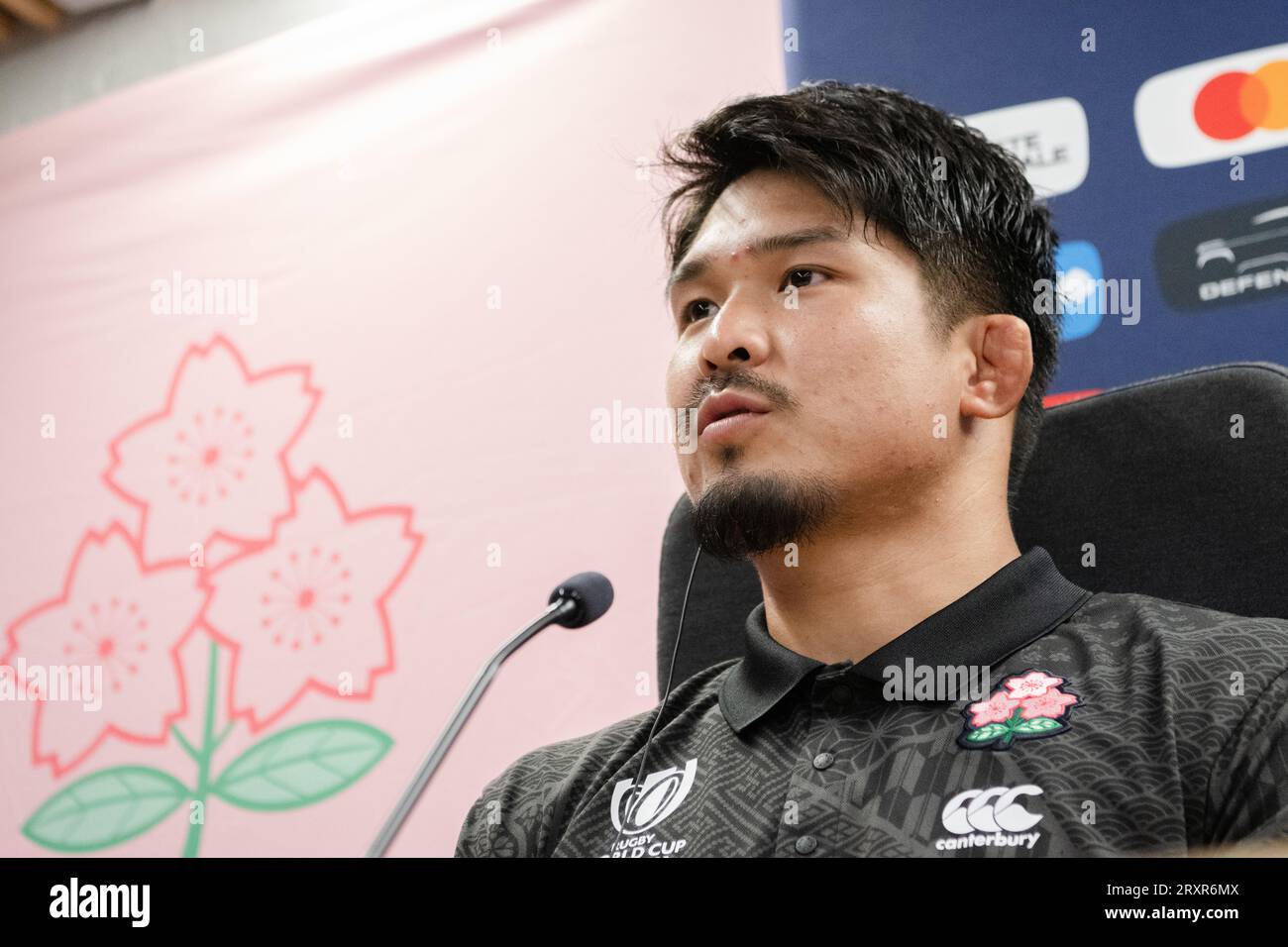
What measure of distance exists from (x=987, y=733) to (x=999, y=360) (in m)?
0.36

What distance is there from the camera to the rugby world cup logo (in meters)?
0.91

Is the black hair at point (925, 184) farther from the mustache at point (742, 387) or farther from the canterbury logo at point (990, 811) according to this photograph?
the canterbury logo at point (990, 811)

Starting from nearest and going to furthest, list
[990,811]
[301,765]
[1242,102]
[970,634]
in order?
[990,811]
[970,634]
[1242,102]
[301,765]

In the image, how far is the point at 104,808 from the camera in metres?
1.78

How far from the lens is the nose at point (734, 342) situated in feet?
3.16

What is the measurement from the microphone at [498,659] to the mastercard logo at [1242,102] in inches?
35.2

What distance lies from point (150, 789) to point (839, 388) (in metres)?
1.34

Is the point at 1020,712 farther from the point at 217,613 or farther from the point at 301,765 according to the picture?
the point at 217,613

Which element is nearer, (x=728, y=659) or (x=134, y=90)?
(x=728, y=659)

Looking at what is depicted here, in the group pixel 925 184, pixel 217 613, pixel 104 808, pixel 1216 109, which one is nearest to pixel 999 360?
pixel 925 184

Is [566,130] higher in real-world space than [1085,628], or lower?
higher
